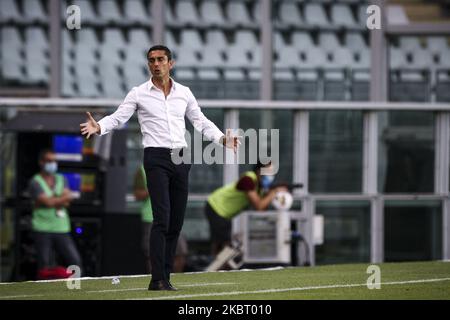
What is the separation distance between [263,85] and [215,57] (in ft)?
2.63

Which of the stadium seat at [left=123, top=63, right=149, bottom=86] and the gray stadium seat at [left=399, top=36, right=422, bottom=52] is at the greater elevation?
the gray stadium seat at [left=399, top=36, right=422, bottom=52]

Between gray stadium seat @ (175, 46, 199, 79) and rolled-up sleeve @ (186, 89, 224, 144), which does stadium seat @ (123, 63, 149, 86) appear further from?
rolled-up sleeve @ (186, 89, 224, 144)

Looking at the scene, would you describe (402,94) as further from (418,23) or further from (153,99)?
(153,99)

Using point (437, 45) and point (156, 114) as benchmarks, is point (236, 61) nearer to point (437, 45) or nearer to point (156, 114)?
point (437, 45)

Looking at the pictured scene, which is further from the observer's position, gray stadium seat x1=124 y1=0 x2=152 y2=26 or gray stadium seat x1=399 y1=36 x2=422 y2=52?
gray stadium seat x1=399 y1=36 x2=422 y2=52

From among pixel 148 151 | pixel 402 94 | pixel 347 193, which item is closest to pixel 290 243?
pixel 347 193

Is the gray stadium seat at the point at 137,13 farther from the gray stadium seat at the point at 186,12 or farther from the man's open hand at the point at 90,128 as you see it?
the man's open hand at the point at 90,128

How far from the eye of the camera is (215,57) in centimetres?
2036

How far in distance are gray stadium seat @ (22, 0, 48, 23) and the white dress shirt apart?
987 centimetres

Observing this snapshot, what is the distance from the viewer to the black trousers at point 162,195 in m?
10.3

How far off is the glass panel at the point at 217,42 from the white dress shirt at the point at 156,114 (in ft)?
31.5

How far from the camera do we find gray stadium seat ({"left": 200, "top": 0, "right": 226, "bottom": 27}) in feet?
66.6

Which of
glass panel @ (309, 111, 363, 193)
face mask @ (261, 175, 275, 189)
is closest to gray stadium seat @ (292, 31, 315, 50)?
glass panel @ (309, 111, 363, 193)
